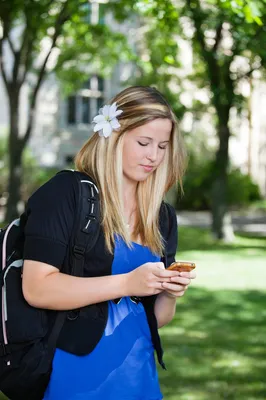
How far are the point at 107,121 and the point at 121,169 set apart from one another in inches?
7.1

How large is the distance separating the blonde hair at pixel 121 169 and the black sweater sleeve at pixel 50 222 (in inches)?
5.3

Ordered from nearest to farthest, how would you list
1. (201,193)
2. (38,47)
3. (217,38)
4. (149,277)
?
1. (149,277)
2. (217,38)
3. (38,47)
4. (201,193)

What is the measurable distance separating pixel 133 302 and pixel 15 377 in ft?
1.52

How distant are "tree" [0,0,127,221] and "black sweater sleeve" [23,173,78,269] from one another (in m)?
14.4

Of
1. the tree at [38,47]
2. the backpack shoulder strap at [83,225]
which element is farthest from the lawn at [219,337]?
the tree at [38,47]

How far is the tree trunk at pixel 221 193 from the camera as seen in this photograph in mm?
20500

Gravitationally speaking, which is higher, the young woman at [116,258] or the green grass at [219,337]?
the young woman at [116,258]

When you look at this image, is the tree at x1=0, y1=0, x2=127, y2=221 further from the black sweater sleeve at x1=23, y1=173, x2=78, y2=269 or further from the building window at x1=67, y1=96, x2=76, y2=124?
the black sweater sleeve at x1=23, y1=173, x2=78, y2=269

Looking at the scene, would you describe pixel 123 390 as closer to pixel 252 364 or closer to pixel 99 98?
pixel 252 364

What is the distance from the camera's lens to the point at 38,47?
2305 centimetres

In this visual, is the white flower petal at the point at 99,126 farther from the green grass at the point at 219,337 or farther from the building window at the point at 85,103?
the building window at the point at 85,103

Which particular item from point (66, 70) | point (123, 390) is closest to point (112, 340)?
point (123, 390)

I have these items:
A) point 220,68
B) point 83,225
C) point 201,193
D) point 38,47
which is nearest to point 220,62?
point 220,68

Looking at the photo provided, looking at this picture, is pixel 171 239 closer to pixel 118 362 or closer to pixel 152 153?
pixel 152 153
